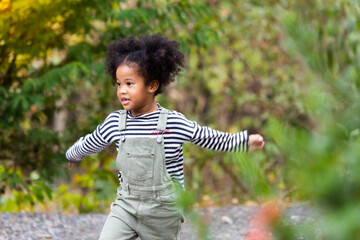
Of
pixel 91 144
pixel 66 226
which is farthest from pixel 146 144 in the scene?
pixel 66 226

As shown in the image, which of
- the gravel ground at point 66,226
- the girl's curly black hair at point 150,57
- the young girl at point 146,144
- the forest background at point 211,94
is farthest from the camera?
the gravel ground at point 66,226

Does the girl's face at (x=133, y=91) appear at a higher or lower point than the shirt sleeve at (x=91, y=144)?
higher

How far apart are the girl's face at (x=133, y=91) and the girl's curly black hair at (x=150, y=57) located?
32 millimetres

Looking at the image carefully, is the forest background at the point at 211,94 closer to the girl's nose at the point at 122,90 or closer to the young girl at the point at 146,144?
the young girl at the point at 146,144

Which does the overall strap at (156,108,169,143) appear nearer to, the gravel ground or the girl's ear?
the girl's ear

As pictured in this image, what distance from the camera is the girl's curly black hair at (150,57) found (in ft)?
8.90

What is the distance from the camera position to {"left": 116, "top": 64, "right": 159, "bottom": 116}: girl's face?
263 centimetres

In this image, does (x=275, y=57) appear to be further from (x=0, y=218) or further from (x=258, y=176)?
(x=258, y=176)

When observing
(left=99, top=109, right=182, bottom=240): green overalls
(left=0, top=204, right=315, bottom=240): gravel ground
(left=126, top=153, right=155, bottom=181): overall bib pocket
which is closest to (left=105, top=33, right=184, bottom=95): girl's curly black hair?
(left=99, top=109, right=182, bottom=240): green overalls

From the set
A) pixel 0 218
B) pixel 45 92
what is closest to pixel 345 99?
pixel 0 218

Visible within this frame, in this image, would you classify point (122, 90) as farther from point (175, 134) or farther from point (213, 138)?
point (213, 138)

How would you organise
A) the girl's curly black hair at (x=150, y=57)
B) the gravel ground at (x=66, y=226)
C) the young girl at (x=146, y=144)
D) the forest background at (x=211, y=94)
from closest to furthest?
the forest background at (x=211, y=94) → the young girl at (x=146, y=144) → the girl's curly black hair at (x=150, y=57) → the gravel ground at (x=66, y=226)

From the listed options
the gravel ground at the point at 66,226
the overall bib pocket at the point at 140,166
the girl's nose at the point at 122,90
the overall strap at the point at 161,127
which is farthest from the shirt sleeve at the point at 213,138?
the gravel ground at the point at 66,226

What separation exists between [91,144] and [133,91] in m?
0.43
